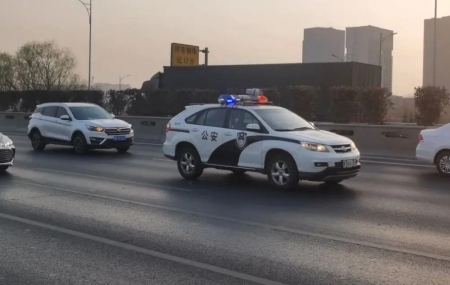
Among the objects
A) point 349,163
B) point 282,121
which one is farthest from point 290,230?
point 282,121

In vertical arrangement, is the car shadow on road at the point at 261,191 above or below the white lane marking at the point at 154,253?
above

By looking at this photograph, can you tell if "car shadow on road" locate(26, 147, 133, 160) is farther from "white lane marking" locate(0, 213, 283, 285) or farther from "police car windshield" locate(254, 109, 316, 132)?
"white lane marking" locate(0, 213, 283, 285)

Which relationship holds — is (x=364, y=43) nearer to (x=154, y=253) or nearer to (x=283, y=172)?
(x=283, y=172)

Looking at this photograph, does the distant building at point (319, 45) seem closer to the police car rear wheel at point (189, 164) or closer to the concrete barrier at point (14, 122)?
the concrete barrier at point (14, 122)

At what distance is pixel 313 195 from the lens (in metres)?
11.0

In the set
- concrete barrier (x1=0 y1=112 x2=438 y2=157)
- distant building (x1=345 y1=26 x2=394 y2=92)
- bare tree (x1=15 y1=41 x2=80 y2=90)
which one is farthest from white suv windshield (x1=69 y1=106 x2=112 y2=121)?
distant building (x1=345 y1=26 x2=394 y2=92)

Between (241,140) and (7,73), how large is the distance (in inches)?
2273

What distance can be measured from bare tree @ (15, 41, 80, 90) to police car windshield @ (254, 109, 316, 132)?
5508 centimetres

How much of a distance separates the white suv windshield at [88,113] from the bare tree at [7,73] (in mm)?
47831

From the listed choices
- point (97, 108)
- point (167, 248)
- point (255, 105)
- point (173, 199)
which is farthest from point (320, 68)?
point (167, 248)

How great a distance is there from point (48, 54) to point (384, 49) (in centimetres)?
4747

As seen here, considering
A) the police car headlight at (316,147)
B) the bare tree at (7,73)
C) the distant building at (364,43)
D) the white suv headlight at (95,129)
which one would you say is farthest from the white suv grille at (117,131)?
the distant building at (364,43)

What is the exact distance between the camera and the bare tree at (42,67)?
→ 65188 mm

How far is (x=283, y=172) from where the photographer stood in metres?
11.5
